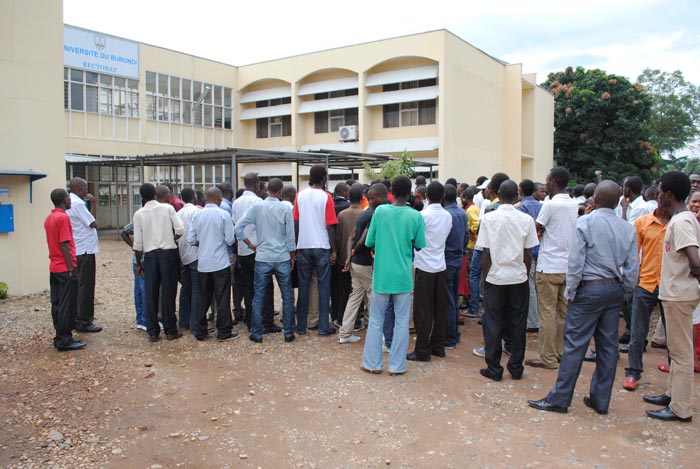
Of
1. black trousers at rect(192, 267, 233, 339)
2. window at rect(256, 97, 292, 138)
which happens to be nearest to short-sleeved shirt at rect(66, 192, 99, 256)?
black trousers at rect(192, 267, 233, 339)

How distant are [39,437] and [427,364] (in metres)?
3.63

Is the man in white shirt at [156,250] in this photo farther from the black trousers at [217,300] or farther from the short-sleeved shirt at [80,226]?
the short-sleeved shirt at [80,226]

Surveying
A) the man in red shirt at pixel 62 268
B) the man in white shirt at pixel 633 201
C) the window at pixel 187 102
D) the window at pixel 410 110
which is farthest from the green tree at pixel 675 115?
the man in red shirt at pixel 62 268

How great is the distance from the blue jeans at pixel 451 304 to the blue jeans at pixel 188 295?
122 inches

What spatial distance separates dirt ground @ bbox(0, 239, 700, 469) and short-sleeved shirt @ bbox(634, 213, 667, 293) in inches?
40.4

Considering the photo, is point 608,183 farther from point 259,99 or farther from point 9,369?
point 259,99

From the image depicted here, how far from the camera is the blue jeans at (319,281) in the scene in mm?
6562

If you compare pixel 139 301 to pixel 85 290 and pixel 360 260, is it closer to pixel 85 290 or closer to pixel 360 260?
pixel 85 290

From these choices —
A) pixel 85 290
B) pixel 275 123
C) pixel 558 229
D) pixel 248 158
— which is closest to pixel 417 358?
pixel 558 229

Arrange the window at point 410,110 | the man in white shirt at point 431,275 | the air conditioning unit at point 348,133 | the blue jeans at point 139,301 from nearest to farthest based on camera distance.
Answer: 1. the man in white shirt at point 431,275
2. the blue jeans at point 139,301
3. the window at point 410,110
4. the air conditioning unit at point 348,133

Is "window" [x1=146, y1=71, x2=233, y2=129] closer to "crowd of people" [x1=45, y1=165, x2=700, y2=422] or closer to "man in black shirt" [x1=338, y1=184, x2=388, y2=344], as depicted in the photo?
"crowd of people" [x1=45, y1=165, x2=700, y2=422]

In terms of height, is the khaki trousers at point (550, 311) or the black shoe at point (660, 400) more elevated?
the khaki trousers at point (550, 311)

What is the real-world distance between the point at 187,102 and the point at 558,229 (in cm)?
2598

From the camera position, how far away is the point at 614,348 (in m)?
4.37
